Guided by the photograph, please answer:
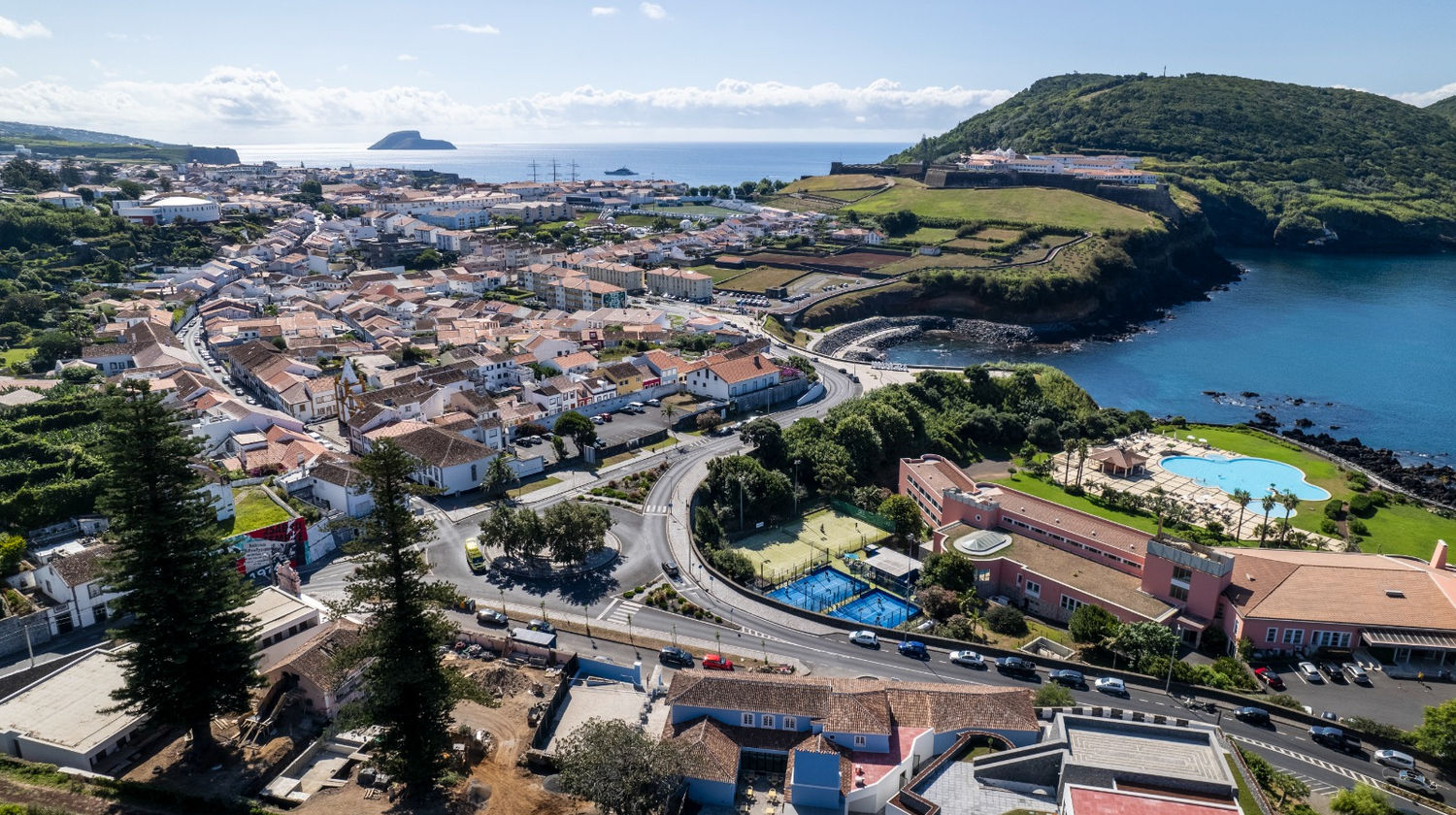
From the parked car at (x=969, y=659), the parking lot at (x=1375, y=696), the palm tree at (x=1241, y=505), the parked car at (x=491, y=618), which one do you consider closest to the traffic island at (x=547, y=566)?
the parked car at (x=491, y=618)

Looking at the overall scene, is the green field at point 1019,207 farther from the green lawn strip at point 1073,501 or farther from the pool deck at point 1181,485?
the green lawn strip at point 1073,501

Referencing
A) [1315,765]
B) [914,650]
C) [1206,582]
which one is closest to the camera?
[1315,765]

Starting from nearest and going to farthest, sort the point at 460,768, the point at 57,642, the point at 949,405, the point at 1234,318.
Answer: the point at 460,768
the point at 57,642
the point at 949,405
the point at 1234,318

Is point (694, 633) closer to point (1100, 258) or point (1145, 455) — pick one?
point (1145, 455)

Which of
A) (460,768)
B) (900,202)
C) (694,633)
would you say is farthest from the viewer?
(900,202)

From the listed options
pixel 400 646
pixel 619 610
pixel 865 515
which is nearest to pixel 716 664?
pixel 619 610

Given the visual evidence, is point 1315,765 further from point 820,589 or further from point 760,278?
point 760,278

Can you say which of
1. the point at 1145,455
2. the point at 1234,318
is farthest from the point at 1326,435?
the point at 1234,318
